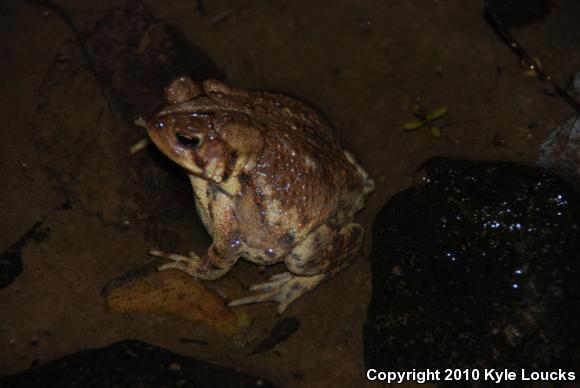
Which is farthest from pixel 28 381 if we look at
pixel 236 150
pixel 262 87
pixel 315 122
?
pixel 262 87

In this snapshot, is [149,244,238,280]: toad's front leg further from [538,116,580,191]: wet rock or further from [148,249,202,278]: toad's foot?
[538,116,580,191]: wet rock

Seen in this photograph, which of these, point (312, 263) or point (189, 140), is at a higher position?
point (189, 140)

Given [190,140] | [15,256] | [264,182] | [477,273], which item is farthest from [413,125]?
[15,256]

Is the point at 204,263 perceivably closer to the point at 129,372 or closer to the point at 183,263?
the point at 183,263

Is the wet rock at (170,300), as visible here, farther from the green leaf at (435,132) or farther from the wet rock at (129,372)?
the green leaf at (435,132)

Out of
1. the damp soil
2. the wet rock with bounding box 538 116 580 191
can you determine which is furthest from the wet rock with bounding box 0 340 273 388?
the wet rock with bounding box 538 116 580 191

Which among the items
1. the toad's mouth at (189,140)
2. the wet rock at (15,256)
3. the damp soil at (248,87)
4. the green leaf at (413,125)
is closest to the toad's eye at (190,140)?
the toad's mouth at (189,140)
